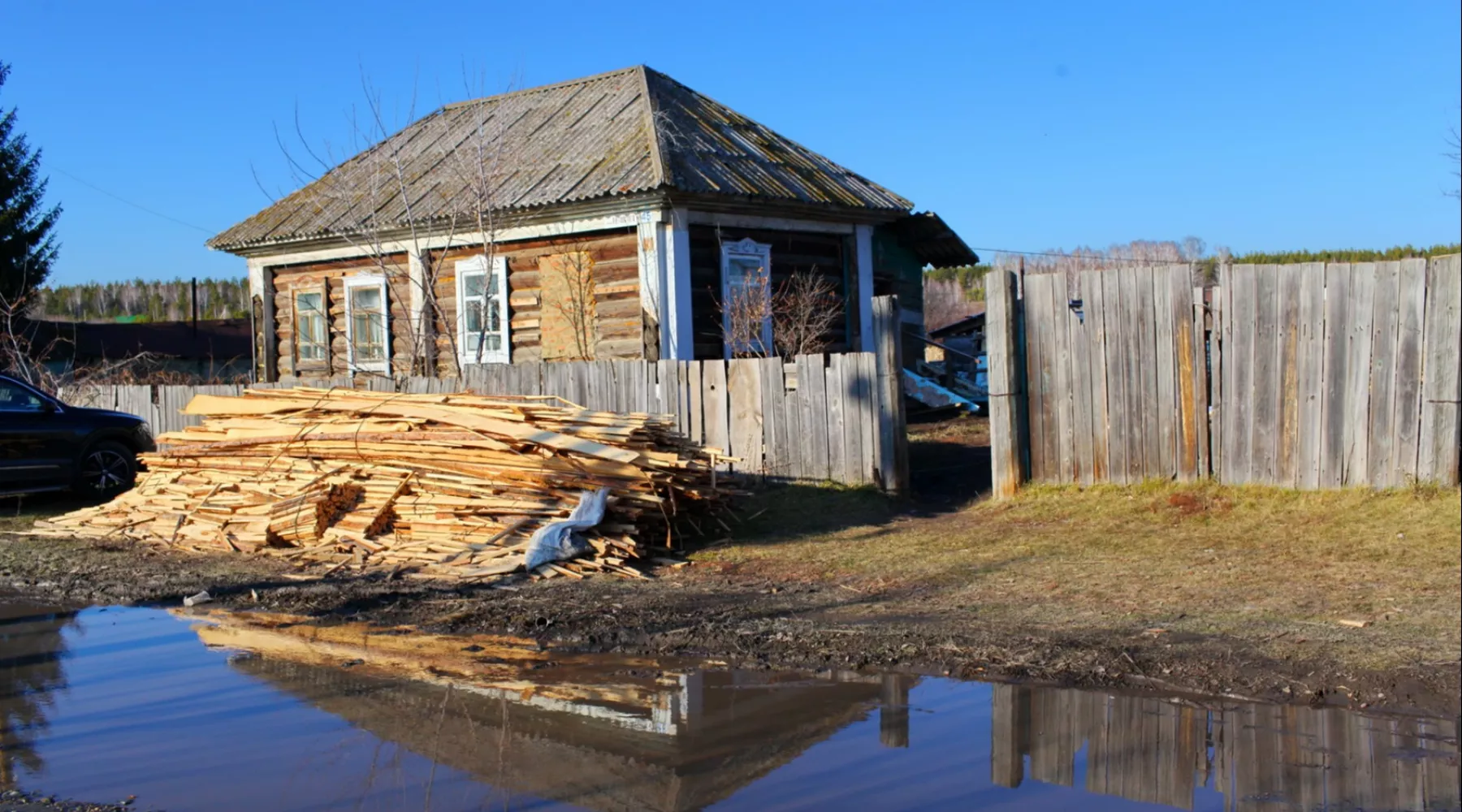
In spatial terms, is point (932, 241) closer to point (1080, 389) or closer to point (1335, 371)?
point (1080, 389)

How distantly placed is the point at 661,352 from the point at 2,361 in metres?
15.9

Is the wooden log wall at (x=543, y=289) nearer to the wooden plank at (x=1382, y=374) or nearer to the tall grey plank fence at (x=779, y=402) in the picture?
the tall grey plank fence at (x=779, y=402)

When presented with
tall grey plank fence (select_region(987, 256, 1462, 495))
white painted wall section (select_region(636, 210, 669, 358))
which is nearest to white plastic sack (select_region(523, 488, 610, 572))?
tall grey plank fence (select_region(987, 256, 1462, 495))

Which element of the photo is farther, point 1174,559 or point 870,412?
point 870,412

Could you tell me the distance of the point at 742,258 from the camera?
17609mm

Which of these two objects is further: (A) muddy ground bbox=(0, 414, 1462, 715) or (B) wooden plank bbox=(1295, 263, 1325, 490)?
(B) wooden plank bbox=(1295, 263, 1325, 490)

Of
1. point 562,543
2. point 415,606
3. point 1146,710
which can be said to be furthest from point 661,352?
point 1146,710

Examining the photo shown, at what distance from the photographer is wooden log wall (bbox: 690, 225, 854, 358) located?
56.2 feet

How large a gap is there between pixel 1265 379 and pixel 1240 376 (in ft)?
0.66

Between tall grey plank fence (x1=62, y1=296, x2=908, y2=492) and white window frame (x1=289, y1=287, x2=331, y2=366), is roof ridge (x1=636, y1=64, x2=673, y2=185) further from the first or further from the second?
white window frame (x1=289, y1=287, x2=331, y2=366)

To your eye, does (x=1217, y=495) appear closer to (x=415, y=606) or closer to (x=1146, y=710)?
(x=1146, y=710)

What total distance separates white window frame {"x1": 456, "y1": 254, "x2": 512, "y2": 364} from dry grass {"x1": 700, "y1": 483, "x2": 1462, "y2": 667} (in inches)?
312

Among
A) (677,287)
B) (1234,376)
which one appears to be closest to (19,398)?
(677,287)

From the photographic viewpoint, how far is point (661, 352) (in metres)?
16.8
